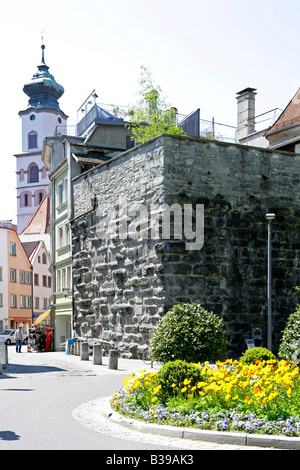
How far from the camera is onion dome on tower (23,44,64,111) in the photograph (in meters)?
94.9

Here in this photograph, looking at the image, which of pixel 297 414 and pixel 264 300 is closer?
pixel 297 414

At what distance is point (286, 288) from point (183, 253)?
4.39m

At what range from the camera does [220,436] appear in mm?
7629

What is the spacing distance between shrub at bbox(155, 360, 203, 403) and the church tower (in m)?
82.9

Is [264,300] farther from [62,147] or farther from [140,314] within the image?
[62,147]

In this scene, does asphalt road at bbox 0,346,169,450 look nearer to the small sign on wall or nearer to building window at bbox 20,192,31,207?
the small sign on wall

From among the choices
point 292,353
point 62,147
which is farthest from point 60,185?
point 292,353

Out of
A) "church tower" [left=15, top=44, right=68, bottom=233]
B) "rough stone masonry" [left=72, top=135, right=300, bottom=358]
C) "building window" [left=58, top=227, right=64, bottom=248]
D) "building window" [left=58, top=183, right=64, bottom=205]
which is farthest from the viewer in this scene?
"church tower" [left=15, top=44, right=68, bottom=233]

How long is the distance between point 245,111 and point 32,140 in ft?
201

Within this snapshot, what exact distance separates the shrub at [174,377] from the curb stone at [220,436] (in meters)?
0.95

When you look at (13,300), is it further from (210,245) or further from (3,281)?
(210,245)

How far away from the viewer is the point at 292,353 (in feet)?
38.0

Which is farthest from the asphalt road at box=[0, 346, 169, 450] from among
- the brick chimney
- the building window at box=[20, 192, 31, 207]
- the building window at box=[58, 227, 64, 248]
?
the building window at box=[20, 192, 31, 207]

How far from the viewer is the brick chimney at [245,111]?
37.6 meters
